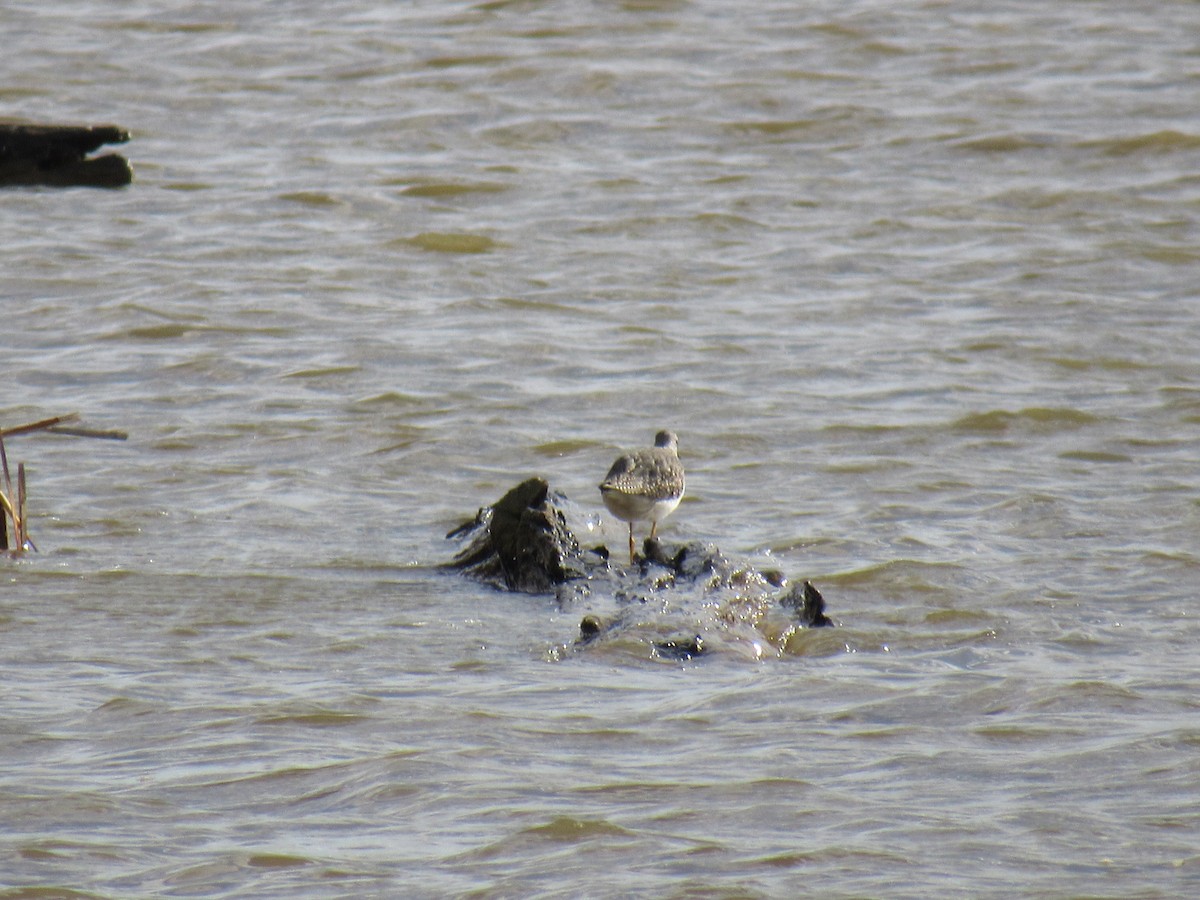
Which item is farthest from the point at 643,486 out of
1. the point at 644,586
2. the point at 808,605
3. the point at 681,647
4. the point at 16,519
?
the point at 16,519

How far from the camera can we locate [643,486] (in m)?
7.80

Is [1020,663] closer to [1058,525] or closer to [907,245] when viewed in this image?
[1058,525]

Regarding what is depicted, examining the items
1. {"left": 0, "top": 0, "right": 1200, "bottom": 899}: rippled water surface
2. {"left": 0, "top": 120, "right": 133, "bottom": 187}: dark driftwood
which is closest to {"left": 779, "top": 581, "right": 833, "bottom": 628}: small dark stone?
{"left": 0, "top": 0, "right": 1200, "bottom": 899}: rippled water surface

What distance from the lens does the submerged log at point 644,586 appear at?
21.8ft

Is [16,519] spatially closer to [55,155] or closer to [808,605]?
[55,155]

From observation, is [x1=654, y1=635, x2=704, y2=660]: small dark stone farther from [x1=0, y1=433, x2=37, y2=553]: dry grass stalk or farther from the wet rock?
[x1=0, y1=433, x2=37, y2=553]: dry grass stalk

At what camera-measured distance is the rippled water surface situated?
17.6 feet

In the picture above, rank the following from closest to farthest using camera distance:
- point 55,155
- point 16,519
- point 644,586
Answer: point 55,155
point 644,586
point 16,519

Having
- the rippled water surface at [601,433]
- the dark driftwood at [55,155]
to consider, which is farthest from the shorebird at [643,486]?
the dark driftwood at [55,155]

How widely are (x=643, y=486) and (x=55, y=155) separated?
10.9 ft

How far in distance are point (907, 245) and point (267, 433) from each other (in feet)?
18.2

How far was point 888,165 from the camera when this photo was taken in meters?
15.8

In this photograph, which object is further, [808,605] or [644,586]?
[644,586]

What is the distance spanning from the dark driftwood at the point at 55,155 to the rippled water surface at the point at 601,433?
1.71m
